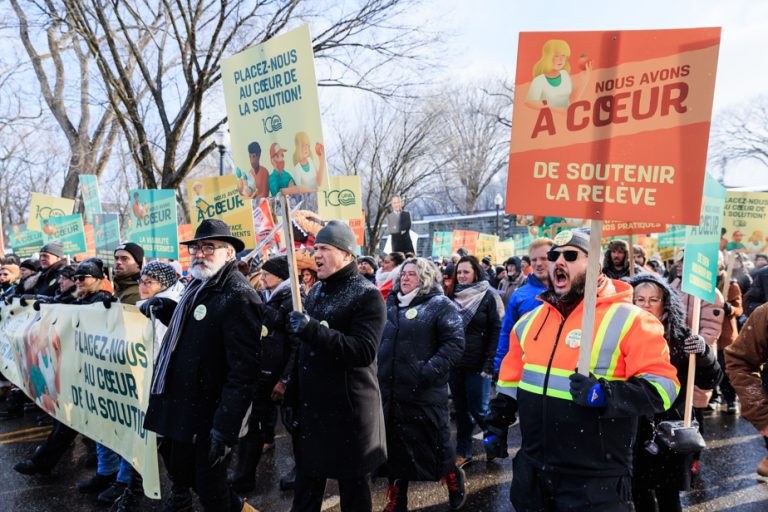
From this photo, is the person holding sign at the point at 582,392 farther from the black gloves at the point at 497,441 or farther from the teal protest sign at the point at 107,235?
the teal protest sign at the point at 107,235

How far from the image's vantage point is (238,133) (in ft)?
11.9

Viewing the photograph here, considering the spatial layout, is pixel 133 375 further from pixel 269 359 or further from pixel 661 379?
pixel 661 379

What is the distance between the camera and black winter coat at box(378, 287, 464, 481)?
13.4 feet

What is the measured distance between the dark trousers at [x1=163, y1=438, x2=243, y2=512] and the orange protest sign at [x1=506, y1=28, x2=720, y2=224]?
7.48 ft

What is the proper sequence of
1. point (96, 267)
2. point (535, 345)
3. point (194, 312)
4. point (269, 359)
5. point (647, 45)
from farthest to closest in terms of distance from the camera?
point (96, 267) < point (269, 359) < point (194, 312) < point (535, 345) < point (647, 45)

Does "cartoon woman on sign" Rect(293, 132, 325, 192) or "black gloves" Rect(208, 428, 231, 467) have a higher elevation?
"cartoon woman on sign" Rect(293, 132, 325, 192)

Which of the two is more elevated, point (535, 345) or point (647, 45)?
point (647, 45)

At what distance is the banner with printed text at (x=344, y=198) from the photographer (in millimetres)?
9930

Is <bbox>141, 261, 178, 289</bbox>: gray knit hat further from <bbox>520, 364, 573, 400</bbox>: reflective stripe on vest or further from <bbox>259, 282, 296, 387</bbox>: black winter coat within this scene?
<bbox>520, 364, 573, 400</bbox>: reflective stripe on vest

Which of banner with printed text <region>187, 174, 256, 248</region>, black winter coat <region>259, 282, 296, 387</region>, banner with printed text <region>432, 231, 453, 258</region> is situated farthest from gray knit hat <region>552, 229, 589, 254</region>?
banner with printed text <region>432, 231, 453, 258</region>

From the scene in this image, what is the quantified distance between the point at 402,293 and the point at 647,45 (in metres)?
2.63

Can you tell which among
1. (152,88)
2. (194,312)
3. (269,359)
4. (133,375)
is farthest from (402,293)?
(152,88)

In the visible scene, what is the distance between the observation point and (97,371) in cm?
431

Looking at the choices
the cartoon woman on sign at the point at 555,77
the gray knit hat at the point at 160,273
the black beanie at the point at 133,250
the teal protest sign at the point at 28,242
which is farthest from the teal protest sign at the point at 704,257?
the teal protest sign at the point at 28,242
